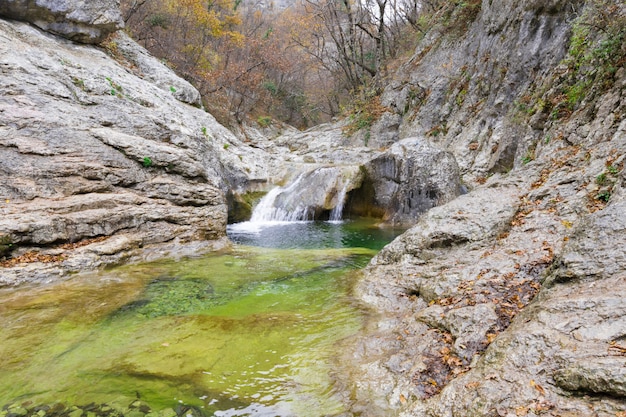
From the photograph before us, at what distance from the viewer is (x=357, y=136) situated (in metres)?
24.7

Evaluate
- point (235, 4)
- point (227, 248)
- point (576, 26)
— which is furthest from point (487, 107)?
point (235, 4)

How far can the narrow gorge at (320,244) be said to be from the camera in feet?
11.1

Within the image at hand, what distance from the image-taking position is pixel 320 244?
12.2m

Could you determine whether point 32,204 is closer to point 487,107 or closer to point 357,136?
point 487,107

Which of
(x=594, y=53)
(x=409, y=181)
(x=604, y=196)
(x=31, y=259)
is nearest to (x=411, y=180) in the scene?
(x=409, y=181)

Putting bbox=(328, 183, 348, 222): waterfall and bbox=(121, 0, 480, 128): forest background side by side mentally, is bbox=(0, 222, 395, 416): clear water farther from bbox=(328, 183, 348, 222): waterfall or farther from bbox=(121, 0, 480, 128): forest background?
bbox=(121, 0, 480, 128): forest background

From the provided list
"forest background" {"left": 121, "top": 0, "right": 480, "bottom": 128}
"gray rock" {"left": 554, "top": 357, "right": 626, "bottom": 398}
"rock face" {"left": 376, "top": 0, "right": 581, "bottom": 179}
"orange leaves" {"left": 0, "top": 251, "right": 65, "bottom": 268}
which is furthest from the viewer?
"forest background" {"left": 121, "top": 0, "right": 480, "bottom": 128}

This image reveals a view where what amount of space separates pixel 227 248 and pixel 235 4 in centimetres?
2991

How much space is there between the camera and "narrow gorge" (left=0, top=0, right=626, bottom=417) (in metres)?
3.39

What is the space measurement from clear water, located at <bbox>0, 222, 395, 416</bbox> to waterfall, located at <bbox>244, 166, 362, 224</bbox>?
847cm

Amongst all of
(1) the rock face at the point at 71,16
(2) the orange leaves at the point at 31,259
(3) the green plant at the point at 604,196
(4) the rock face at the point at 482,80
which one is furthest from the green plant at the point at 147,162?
(4) the rock face at the point at 482,80

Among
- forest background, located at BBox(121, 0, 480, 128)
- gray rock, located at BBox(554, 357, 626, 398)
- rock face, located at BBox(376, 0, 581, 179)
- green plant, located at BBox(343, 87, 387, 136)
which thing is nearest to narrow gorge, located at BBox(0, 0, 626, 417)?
gray rock, located at BBox(554, 357, 626, 398)

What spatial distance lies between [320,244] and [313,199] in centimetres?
478

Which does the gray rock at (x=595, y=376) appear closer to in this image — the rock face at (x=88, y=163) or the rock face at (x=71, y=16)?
the rock face at (x=88, y=163)
